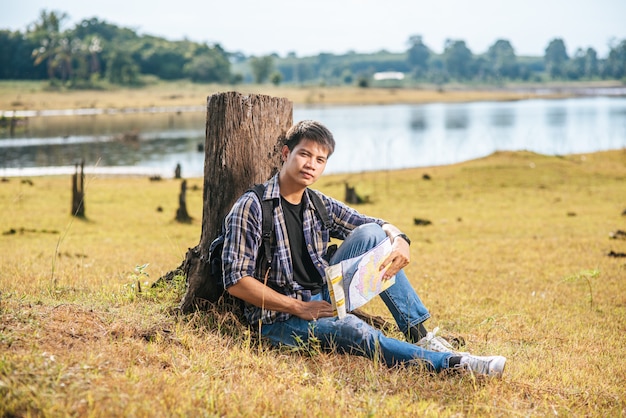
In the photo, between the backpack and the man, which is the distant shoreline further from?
the man

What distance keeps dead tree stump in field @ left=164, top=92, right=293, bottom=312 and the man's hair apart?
67cm

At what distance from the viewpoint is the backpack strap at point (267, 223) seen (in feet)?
15.2

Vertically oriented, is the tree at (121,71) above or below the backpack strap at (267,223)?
above

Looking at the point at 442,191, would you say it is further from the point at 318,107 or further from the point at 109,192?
the point at 318,107

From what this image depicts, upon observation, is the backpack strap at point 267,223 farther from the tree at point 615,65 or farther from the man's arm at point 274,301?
the tree at point 615,65

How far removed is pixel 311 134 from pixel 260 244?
84cm

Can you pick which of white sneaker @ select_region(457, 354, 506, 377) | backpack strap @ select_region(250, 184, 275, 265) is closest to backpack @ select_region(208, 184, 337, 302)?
backpack strap @ select_region(250, 184, 275, 265)

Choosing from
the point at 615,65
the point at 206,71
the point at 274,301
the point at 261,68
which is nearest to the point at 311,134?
the point at 274,301

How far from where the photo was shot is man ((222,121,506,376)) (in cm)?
451

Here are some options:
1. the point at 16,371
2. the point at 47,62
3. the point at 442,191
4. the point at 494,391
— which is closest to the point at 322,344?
the point at 494,391

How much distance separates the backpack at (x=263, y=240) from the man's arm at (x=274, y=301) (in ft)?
0.83

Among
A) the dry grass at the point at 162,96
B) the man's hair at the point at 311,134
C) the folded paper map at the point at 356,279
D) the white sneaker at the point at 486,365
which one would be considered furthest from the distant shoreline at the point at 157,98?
the white sneaker at the point at 486,365

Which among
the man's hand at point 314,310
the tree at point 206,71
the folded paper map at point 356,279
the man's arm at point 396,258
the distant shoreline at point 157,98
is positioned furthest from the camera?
the tree at point 206,71

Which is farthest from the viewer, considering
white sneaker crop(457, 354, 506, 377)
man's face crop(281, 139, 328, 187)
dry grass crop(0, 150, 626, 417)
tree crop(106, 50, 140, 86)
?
tree crop(106, 50, 140, 86)
